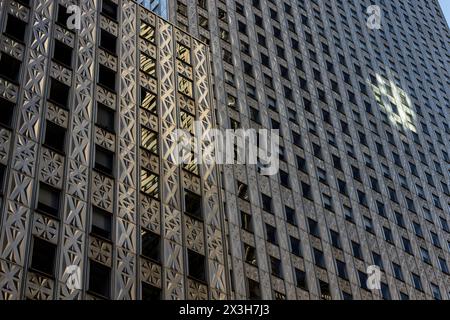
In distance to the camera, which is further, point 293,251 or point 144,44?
point 293,251

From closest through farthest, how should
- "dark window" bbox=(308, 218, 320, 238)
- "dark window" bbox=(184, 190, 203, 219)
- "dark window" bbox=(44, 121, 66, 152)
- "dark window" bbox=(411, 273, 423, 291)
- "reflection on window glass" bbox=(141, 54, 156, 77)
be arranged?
"dark window" bbox=(44, 121, 66, 152)
"dark window" bbox=(184, 190, 203, 219)
"reflection on window glass" bbox=(141, 54, 156, 77)
"dark window" bbox=(308, 218, 320, 238)
"dark window" bbox=(411, 273, 423, 291)

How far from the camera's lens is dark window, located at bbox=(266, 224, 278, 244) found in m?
56.3

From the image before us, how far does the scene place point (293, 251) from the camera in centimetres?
5731

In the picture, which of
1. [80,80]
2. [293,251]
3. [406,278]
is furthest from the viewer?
[406,278]

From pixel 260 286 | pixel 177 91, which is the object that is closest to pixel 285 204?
pixel 260 286

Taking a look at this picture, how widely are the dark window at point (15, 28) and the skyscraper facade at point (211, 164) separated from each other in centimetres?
9

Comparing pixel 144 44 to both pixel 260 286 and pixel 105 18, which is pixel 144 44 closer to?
pixel 105 18

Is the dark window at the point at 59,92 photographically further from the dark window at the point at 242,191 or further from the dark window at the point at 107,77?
the dark window at the point at 242,191

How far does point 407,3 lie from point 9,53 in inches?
3190

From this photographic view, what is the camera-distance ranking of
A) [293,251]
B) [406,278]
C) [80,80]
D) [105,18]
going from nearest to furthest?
[80,80] < [105,18] < [293,251] < [406,278]

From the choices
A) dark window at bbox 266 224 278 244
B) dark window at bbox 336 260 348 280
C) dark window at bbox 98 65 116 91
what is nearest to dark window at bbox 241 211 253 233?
dark window at bbox 266 224 278 244

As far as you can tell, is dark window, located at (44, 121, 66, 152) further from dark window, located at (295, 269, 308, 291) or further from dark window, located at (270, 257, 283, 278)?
dark window, located at (295, 269, 308, 291)

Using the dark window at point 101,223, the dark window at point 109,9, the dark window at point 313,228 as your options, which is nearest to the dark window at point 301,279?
the dark window at point 313,228

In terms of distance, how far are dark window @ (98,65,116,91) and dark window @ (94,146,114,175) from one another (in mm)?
5228
